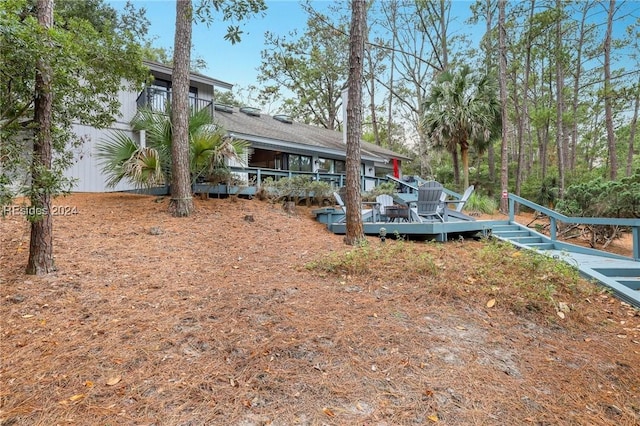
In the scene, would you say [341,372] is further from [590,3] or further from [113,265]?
[590,3]

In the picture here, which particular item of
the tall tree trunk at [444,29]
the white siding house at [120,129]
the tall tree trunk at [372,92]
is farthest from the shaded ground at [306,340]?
the tall tree trunk at [372,92]

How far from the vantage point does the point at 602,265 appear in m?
5.79

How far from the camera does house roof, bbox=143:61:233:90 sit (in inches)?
476

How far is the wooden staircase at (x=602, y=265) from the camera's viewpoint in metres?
4.80

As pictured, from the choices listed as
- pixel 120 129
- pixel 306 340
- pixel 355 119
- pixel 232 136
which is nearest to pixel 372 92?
pixel 232 136

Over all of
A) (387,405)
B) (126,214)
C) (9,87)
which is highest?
(9,87)

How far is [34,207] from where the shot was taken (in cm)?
374

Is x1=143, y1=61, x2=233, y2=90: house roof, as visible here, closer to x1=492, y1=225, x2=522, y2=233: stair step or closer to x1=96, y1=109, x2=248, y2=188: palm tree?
x1=96, y1=109, x2=248, y2=188: palm tree

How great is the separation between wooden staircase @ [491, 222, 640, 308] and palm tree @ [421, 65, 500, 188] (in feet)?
27.9

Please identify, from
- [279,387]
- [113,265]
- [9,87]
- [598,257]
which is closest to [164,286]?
[113,265]

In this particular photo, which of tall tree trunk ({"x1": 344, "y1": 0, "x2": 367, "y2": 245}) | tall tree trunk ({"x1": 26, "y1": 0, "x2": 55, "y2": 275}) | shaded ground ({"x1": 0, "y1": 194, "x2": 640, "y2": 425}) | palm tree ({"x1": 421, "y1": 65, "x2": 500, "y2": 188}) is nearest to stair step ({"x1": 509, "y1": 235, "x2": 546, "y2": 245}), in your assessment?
shaded ground ({"x1": 0, "y1": 194, "x2": 640, "y2": 425})

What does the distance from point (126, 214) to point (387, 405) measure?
698cm

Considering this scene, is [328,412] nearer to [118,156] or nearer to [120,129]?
[118,156]

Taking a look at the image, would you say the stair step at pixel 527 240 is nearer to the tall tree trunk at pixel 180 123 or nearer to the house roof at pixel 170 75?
the tall tree trunk at pixel 180 123
